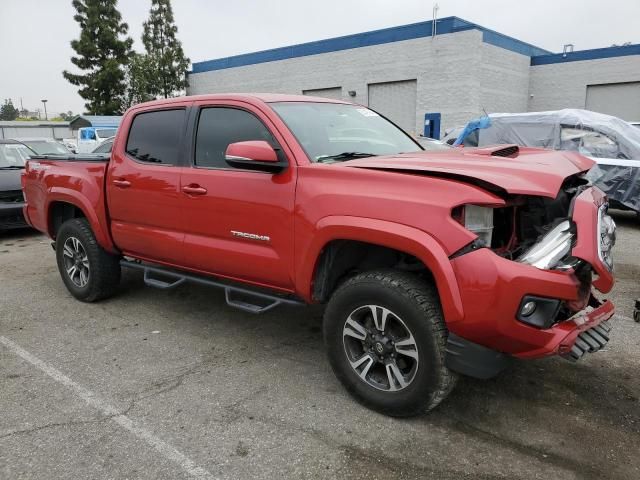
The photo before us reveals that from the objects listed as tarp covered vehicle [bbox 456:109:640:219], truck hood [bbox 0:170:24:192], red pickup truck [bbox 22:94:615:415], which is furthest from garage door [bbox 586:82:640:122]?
truck hood [bbox 0:170:24:192]

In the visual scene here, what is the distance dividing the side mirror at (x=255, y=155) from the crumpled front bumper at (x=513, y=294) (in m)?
1.35

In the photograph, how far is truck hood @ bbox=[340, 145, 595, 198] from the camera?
278 centimetres

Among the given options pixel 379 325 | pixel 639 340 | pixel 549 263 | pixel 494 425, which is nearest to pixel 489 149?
pixel 549 263

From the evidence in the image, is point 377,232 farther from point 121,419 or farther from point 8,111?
point 8,111

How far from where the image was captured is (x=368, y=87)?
84.6ft

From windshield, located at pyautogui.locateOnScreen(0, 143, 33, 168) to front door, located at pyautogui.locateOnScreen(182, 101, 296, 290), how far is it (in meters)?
7.04

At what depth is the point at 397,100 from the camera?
25.0m

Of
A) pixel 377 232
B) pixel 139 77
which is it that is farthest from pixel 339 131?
pixel 139 77

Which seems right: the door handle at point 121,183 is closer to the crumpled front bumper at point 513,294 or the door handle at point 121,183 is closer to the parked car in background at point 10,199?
the crumpled front bumper at point 513,294

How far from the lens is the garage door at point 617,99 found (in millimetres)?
23181

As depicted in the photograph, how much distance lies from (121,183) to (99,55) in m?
37.3

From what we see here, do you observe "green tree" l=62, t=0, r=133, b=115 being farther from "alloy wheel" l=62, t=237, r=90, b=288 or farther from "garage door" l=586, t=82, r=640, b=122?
"alloy wheel" l=62, t=237, r=90, b=288

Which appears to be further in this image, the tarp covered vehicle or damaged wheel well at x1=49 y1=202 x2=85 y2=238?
the tarp covered vehicle

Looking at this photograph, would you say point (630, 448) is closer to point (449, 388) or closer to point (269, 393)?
point (449, 388)
